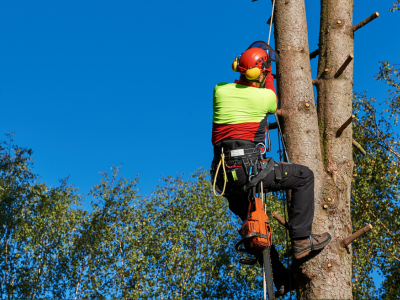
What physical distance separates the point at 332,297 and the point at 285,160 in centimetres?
127

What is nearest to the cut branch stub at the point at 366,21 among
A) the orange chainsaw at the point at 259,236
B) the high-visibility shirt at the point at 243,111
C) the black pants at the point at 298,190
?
the high-visibility shirt at the point at 243,111

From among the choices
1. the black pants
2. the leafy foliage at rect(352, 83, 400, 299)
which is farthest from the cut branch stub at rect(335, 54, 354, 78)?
the leafy foliage at rect(352, 83, 400, 299)

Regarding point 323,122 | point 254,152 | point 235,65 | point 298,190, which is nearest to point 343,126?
point 323,122

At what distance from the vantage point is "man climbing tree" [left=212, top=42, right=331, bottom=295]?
135 inches

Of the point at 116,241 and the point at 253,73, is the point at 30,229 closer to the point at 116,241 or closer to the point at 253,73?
the point at 116,241

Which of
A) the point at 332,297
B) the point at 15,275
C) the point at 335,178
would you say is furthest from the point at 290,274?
the point at 15,275

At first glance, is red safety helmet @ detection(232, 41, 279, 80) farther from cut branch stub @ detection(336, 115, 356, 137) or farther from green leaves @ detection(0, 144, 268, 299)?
green leaves @ detection(0, 144, 268, 299)

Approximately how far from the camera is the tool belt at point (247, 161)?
3.48 metres

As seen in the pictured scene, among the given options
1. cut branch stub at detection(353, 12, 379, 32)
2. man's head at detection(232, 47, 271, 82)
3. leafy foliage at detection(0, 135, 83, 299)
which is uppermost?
leafy foliage at detection(0, 135, 83, 299)

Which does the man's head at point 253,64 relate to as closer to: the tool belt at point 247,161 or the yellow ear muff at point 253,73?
the yellow ear muff at point 253,73

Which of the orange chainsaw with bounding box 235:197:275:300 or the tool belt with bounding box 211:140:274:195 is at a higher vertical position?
the tool belt with bounding box 211:140:274:195

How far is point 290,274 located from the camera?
3584 mm

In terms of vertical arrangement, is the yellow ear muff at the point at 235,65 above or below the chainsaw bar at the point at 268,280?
above

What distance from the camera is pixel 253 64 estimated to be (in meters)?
3.63
